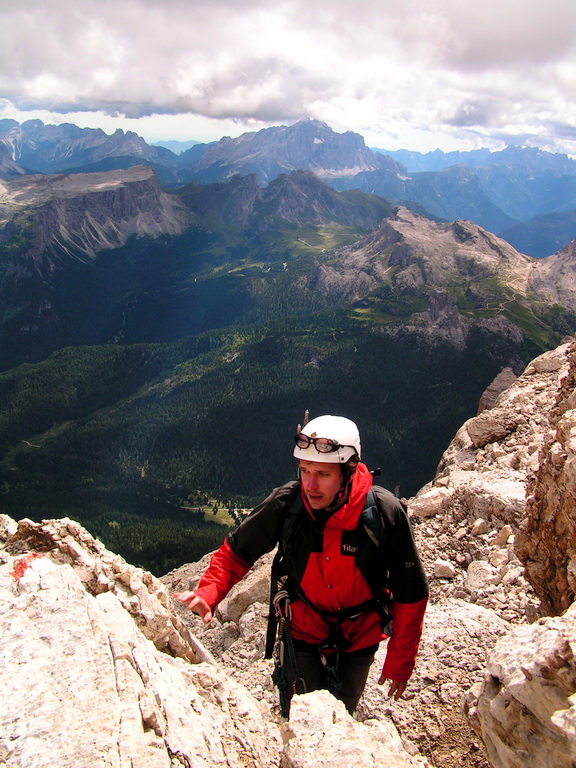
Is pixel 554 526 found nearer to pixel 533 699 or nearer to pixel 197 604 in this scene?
pixel 533 699

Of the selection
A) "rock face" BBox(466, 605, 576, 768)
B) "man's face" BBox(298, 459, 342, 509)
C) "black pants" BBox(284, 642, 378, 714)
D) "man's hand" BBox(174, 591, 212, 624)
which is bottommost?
"black pants" BBox(284, 642, 378, 714)

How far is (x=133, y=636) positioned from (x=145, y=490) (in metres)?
164

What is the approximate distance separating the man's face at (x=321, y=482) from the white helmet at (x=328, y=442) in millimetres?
111

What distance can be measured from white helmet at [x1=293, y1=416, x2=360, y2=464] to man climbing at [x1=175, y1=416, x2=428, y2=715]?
16 mm

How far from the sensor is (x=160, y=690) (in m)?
6.70

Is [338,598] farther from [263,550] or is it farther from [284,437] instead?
[284,437]

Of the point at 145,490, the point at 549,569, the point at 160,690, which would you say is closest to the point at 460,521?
the point at 549,569

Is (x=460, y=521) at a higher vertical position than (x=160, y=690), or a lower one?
lower

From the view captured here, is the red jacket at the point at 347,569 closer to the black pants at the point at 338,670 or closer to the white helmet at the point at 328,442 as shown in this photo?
the black pants at the point at 338,670

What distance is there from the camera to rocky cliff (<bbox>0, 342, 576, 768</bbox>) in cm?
504

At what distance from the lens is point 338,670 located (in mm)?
7609

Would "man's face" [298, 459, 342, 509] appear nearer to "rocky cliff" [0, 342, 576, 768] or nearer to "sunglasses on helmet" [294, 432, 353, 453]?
"sunglasses on helmet" [294, 432, 353, 453]

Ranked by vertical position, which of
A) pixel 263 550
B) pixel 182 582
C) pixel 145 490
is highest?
pixel 263 550

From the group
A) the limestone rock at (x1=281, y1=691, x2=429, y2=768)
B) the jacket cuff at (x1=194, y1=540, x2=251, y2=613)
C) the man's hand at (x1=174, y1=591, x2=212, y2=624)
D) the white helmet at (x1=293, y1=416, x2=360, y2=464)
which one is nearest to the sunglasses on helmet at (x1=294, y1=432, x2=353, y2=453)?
the white helmet at (x1=293, y1=416, x2=360, y2=464)
